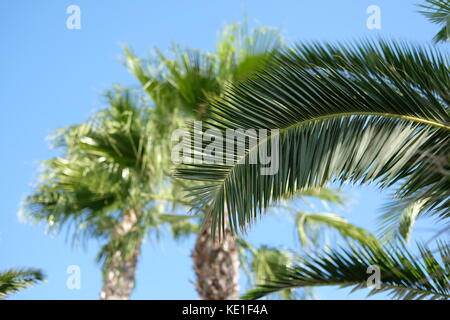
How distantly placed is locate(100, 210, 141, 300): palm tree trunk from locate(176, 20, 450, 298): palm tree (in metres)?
4.99

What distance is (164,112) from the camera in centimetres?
720

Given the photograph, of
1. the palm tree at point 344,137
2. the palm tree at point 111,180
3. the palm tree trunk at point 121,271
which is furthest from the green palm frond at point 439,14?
the palm tree trunk at point 121,271

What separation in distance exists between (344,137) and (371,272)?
2.66 ft

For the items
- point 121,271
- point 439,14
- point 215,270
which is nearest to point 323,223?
point 215,270

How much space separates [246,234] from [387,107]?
45.6 inches

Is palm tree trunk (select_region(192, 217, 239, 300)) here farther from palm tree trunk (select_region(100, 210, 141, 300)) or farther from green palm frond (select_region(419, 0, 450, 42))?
green palm frond (select_region(419, 0, 450, 42))

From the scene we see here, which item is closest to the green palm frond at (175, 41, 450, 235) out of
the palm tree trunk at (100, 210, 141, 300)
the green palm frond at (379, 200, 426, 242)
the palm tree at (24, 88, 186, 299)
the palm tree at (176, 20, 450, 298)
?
the palm tree at (176, 20, 450, 298)

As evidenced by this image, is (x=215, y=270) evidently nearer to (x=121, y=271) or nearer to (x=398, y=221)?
(x=121, y=271)

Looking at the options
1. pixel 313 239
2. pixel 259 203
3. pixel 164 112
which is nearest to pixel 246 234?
pixel 259 203

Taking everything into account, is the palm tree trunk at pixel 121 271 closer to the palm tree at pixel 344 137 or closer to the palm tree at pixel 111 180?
the palm tree at pixel 111 180

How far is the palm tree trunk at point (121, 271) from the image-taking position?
839 centimetres

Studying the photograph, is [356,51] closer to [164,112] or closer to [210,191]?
[210,191]

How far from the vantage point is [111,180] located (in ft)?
24.0

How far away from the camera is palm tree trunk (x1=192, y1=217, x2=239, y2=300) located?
7539 mm
